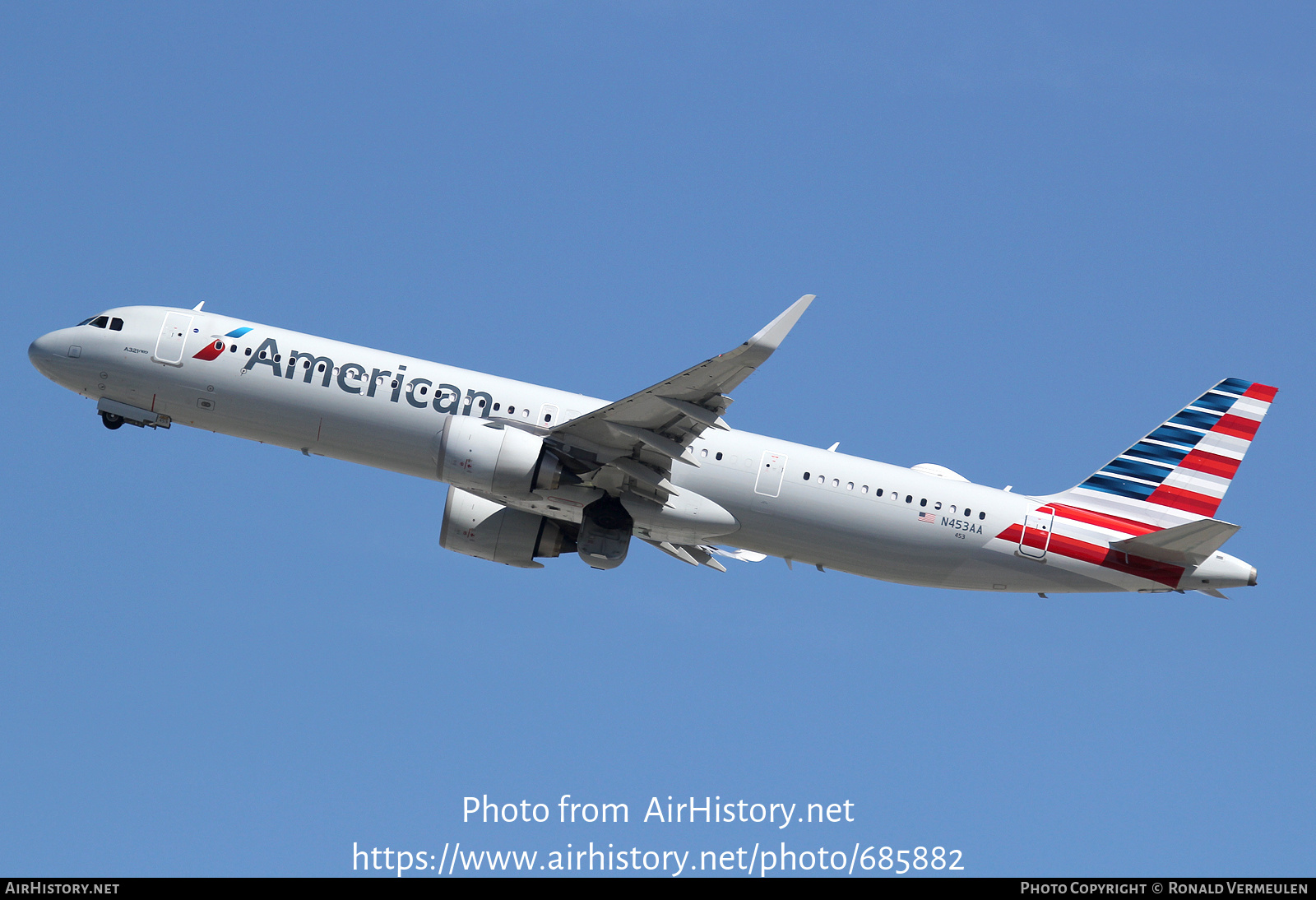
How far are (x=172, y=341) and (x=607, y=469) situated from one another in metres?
12.9

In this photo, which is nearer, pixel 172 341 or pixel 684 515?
pixel 684 515

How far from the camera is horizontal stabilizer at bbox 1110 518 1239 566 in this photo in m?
34.5

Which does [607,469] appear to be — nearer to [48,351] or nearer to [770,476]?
[770,476]

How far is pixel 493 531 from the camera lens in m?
38.1

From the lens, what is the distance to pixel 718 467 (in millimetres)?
35469

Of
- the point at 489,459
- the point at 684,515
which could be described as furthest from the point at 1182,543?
the point at 489,459

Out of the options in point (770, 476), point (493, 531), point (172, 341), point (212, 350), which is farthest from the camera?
point (493, 531)

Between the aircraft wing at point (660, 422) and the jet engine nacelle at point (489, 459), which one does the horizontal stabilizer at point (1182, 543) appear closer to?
the aircraft wing at point (660, 422)

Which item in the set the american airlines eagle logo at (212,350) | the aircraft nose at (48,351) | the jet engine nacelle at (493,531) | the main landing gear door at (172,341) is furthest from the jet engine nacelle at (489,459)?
the aircraft nose at (48,351)

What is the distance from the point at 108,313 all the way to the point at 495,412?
38.7 feet

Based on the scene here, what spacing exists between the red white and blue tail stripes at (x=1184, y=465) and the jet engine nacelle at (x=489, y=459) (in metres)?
16.0

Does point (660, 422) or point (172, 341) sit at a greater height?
point (172, 341)
